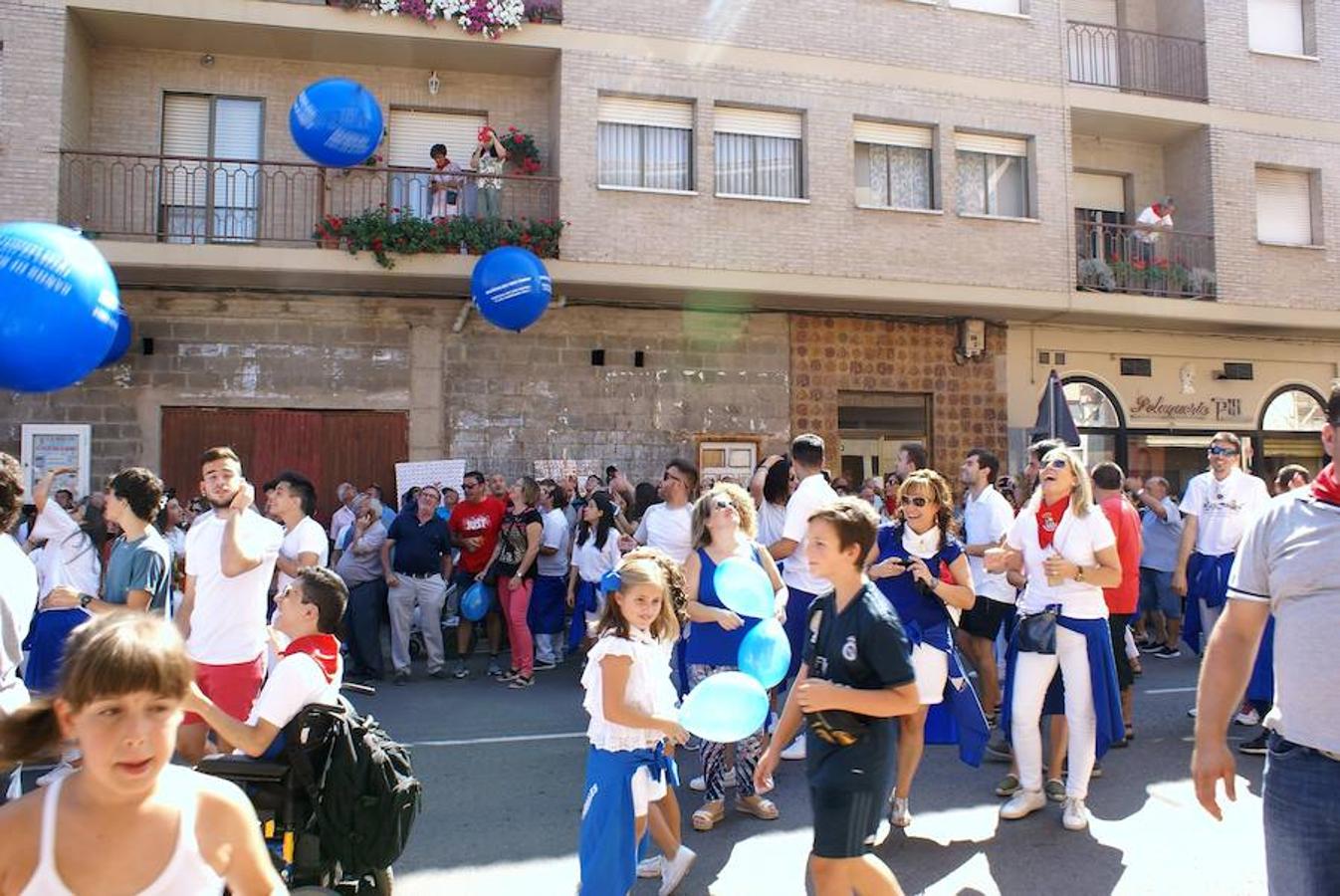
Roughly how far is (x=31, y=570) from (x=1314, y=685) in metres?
4.30

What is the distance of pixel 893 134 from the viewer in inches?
586

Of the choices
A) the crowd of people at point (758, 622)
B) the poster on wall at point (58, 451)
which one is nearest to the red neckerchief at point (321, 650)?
the crowd of people at point (758, 622)

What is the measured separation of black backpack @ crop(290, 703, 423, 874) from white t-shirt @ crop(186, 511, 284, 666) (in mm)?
1393

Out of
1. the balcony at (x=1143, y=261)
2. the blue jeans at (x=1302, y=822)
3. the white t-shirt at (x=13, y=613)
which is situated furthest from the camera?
the balcony at (x=1143, y=261)

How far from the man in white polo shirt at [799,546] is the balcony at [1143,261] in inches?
433

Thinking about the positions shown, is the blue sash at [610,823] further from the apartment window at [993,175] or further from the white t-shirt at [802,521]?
the apartment window at [993,175]

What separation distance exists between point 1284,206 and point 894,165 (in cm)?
741

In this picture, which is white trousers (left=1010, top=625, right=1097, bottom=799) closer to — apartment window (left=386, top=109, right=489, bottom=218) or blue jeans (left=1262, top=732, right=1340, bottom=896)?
blue jeans (left=1262, top=732, right=1340, bottom=896)

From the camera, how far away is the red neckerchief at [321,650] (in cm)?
386

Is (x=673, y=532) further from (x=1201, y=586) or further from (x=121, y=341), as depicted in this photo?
(x=121, y=341)

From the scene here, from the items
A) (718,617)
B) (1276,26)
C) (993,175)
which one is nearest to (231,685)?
(718,617)

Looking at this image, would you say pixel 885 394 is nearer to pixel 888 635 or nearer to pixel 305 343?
pixel 305 343

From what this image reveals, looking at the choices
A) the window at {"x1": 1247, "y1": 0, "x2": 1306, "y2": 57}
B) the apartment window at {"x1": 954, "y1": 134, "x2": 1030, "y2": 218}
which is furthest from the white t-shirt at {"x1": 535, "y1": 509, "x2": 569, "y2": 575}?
the window at {"x1": 1247, "y1": 0, "x2": 1306, "y2": 57}

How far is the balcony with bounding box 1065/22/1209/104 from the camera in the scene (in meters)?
16.5
